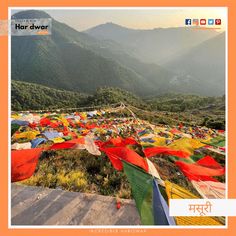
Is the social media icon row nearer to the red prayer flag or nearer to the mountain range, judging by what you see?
the mountain range

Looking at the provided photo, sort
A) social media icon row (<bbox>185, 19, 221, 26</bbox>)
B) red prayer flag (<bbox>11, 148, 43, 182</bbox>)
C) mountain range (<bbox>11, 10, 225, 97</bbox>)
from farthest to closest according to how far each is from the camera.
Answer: mountain range (<bbox>11, 10, 225, 97</bbox>) < social media icon row (<bbox>185, 19, 221, 26</bbox>) < red prayer flag (<bbox>11, 148, 43, 182</bbox>)

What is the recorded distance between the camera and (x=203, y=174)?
479 cm

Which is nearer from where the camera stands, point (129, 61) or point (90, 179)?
point (90, 179)

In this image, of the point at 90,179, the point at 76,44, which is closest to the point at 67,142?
Answer: the point at 90,179

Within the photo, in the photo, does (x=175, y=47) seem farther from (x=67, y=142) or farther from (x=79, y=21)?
(x=67, y=142)

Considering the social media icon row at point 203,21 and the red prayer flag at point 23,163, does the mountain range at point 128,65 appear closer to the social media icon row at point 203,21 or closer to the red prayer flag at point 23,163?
the social media icon row at point 203,21

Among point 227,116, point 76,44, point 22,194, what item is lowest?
point 22,194

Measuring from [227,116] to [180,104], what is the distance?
4391mm

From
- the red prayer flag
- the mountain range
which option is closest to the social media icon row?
the mountain range

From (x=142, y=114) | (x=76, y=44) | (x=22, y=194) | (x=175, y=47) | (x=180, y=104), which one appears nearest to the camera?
(x=22, y=194)

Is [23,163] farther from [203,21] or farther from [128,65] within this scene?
[128,65]

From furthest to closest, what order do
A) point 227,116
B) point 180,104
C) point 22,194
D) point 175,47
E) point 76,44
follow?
1. point 76,44
2. point 175,47
3. point 180,104
4. point 227,116
5. point 22,194

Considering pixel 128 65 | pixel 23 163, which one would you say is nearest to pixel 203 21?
pixel 23 163

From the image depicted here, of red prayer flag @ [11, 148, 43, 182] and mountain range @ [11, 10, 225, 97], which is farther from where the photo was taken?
mountain range @ [11, 10, 225, 97]
